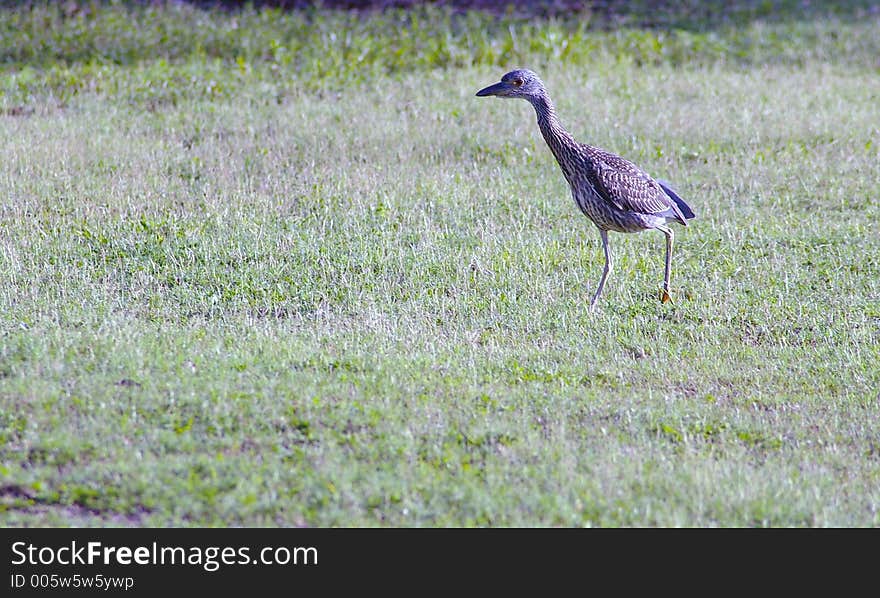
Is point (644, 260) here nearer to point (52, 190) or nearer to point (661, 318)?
point (661, 318)

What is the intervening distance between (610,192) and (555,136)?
31.4 inches

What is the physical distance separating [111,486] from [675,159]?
29.5 feet

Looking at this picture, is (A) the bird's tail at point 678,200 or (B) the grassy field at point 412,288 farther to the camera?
(A) the bird's tail at point 678,200

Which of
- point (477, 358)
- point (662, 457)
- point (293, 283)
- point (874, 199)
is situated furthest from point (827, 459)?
point (874, 199)

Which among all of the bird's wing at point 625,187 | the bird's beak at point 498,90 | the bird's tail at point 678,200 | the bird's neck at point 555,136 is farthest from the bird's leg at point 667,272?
the bird's beak at point 498,90

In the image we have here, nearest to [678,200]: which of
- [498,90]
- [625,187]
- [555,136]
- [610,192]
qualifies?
[625,187]

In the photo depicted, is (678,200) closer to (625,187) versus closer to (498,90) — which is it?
(625,187)

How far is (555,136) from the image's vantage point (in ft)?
32.0

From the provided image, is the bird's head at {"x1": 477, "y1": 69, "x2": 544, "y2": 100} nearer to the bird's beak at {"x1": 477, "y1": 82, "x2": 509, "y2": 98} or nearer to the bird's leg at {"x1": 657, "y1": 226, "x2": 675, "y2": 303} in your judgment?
the bird's beak at {"x1": 477, "y1": 82, "x2": 509, "y2": 98}

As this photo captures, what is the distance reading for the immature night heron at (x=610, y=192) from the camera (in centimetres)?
935

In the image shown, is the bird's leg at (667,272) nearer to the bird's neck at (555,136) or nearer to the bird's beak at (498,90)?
the bird's neck at (555,136)

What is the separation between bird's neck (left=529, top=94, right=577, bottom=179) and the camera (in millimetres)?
9664

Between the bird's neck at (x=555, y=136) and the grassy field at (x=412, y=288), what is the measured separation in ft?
3.27

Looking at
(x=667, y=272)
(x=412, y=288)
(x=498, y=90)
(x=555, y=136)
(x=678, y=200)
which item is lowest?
(x=412, y=288)
